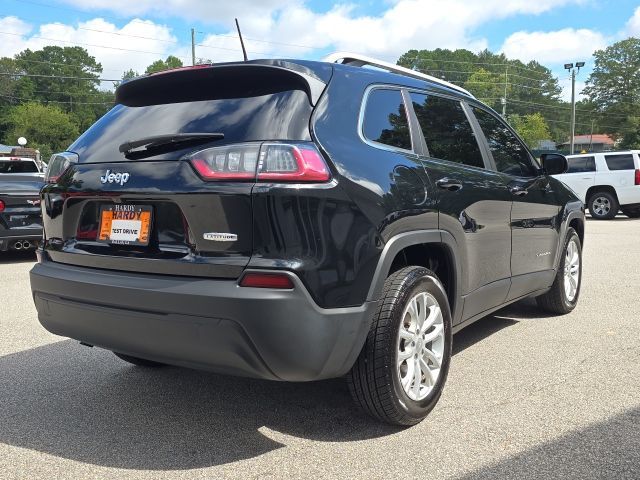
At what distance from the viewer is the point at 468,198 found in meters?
3.54

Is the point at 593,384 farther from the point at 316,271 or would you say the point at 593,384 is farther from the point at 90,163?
the point at 90,163

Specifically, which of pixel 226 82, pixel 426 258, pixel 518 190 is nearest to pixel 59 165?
pixel 226 82

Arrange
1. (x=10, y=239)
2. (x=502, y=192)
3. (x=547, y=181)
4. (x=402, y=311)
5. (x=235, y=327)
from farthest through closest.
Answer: (x=10, y=239), (x=547, y=181), (x=502, y=192), (x=402, y=311), (x=235, y=327)

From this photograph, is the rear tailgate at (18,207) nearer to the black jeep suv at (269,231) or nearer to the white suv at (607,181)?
the black jeep suv at (269,231)

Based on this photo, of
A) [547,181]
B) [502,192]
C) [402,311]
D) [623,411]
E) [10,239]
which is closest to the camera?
[402,311]

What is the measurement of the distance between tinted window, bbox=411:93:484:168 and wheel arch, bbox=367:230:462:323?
503mm

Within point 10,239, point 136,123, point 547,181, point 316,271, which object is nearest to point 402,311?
point 316,271

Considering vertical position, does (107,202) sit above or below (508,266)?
above

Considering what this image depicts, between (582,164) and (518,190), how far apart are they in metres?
14.6

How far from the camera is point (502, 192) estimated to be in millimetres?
4012

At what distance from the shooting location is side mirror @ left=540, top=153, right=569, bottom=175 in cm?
475

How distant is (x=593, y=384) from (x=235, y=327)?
7.57 ft

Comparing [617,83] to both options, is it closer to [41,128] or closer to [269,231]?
[41,128]

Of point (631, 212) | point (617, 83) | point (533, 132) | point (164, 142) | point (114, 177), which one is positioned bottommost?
point (631, 212)
